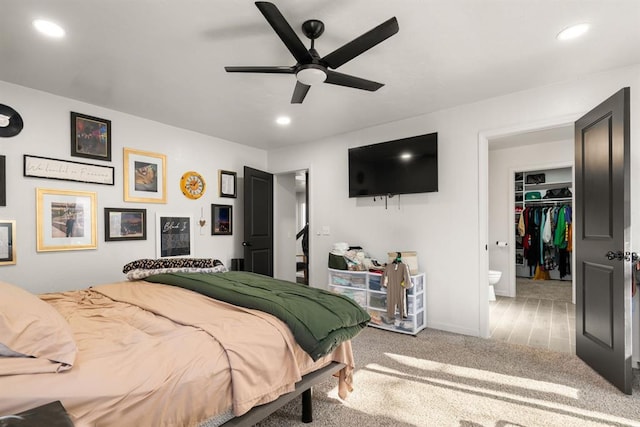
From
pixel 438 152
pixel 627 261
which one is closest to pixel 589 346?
pixel 627 261

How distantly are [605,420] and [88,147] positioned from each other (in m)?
4.78

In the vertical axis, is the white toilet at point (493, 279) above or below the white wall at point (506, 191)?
below

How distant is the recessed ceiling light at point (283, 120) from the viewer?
12.5 feet

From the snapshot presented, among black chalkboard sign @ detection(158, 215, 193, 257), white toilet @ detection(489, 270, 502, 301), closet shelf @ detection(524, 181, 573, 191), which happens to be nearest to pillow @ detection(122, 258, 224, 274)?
black chalkboard sign @ detection(158, 215, 193, 257)

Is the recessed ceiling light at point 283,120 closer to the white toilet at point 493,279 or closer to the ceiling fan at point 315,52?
the ceiling fan at point 315,52

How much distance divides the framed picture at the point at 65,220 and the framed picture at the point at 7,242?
0.16 metres

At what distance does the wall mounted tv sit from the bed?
2094 mm

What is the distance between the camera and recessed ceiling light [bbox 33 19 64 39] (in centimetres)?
201

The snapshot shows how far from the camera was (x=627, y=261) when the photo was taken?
7.27 ft

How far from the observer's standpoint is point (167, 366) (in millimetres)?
1226

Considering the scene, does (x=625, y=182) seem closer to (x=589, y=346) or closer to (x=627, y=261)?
(x=627, y=261)

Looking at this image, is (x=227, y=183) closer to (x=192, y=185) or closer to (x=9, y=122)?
(x=192, y=185)

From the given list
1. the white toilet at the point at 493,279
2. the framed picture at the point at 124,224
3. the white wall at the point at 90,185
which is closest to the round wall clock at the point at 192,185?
the white wall at the point at 90,185

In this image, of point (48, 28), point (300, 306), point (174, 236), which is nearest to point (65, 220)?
point (174, 236)
